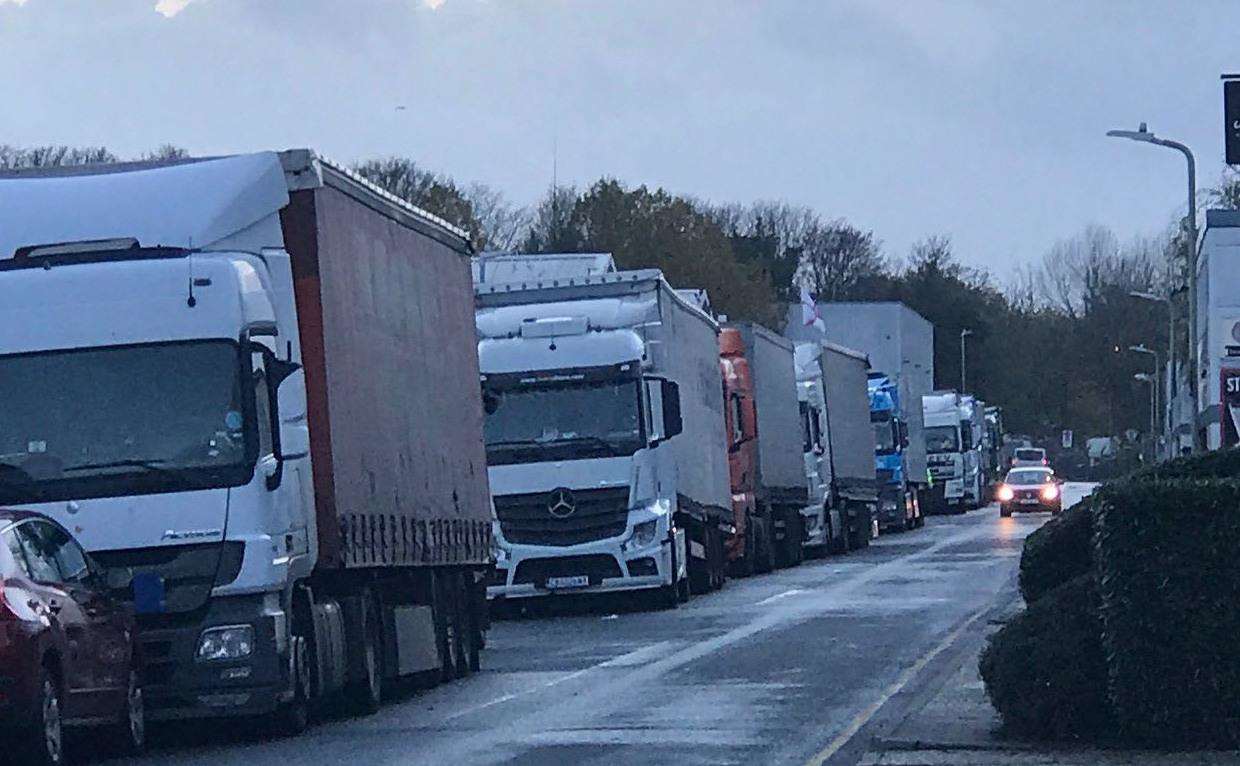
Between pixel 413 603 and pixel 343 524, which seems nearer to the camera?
pixel 343 524

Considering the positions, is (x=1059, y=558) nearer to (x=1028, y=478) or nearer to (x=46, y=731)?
(x=46, y=731)

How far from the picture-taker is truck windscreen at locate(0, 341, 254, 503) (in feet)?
48.5

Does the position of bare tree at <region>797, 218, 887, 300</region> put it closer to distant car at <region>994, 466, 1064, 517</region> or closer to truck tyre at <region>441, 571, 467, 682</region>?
distant car at <region>994, 466, 1064, 517</region>

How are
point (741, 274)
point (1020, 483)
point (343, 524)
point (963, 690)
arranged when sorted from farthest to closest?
point (741, 274)
point (1020, 483)
point (963, 690)
point (343, 524)

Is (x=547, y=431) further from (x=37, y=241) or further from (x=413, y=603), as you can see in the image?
(x=37, y=241)

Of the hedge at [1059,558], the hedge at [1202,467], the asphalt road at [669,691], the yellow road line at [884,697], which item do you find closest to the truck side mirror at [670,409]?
the asphalt road at [669,691]

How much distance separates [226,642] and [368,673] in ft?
9.15

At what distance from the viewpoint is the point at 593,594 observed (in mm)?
32438

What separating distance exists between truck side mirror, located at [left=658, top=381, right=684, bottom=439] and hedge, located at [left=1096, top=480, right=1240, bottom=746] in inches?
624

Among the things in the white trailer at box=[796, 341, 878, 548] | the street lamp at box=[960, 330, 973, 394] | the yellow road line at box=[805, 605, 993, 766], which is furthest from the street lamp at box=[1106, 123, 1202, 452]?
the street lamp at box=[960, 330, 973, 394]

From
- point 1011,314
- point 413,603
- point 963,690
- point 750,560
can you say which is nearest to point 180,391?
point 413,603

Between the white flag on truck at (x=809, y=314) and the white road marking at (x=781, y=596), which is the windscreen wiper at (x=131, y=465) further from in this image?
the white flag on truck at (x=809, y=314)

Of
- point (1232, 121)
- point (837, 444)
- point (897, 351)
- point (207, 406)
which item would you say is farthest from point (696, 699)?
point (897, 351)

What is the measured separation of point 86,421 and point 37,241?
4.27 ft
